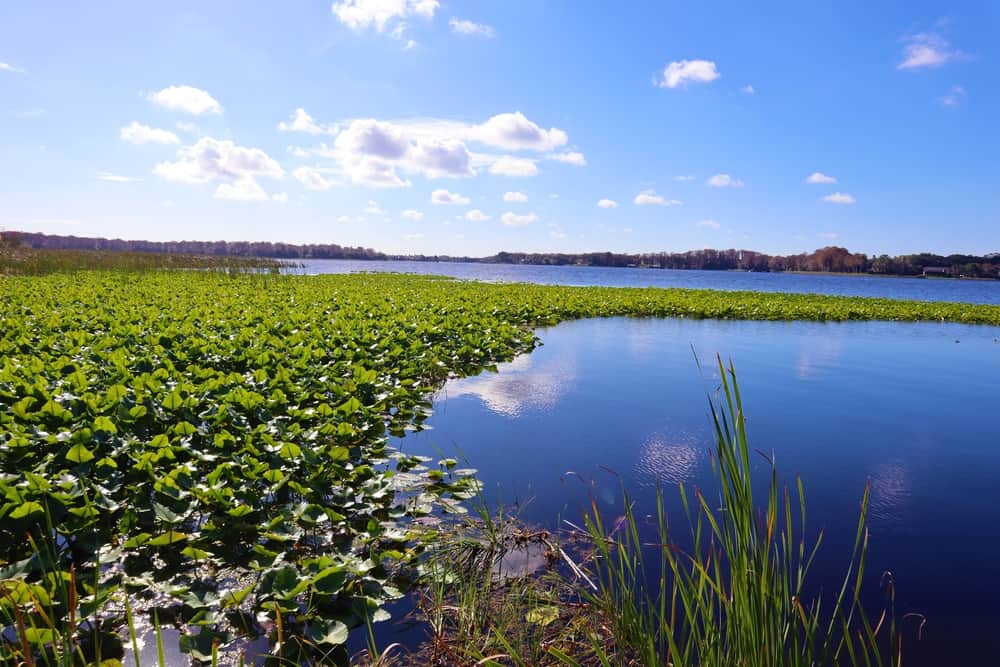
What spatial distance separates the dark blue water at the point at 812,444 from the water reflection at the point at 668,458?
0.02m

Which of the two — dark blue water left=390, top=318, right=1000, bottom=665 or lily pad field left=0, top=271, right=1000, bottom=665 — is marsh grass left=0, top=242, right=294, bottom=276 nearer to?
lily pad field left=0, top=271, right=1000, bottom=665

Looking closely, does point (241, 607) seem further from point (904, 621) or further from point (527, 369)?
point (527, 369)

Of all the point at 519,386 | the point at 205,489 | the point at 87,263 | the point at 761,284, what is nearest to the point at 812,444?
the point at 519,386

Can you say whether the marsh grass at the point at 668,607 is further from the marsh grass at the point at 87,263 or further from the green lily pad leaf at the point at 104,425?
the marsh grass at the point at 87,263

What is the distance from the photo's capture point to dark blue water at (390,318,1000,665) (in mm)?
3830

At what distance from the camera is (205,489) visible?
381cm

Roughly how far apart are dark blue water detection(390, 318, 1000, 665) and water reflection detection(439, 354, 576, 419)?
0.05 m

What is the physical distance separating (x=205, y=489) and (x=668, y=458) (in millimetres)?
4416

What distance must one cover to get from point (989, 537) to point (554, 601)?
385 centimetres

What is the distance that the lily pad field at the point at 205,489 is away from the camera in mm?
2787

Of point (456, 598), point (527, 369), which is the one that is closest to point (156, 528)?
point (456, 598)

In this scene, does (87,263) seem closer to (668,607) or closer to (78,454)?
(78,454)

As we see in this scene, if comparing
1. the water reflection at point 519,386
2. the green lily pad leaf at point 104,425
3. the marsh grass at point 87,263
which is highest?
the marsh grass at point 87,263

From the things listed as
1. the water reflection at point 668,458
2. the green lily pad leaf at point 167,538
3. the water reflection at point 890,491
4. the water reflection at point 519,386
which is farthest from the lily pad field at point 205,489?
the water reflection at point 890,491
